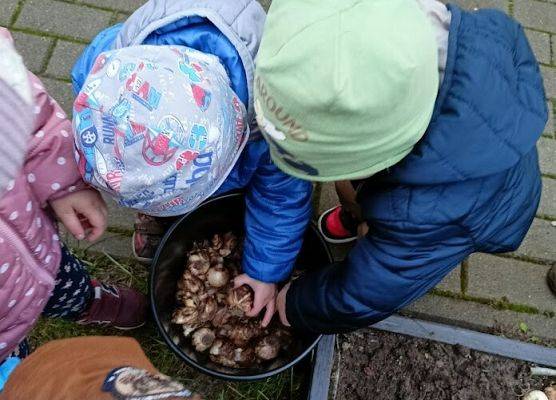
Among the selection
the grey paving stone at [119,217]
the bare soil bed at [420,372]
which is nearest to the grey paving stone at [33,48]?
the grey paving stone at [119,217]

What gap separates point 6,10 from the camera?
87.7 inches

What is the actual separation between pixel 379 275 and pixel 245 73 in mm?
520

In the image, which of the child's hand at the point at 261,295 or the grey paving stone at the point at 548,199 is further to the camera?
the grey paving stone at the point at 548,199

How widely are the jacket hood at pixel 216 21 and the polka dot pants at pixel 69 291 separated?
56 centimetres

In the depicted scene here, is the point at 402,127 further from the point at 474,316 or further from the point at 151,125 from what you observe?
the point at 474,316

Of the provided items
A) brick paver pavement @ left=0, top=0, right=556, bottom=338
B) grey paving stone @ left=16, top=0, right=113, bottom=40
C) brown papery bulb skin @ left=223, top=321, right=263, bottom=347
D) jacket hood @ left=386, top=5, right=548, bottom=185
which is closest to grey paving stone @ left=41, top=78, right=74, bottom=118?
brick paver pavement @ left=0, top=0, right=556, bottom=338

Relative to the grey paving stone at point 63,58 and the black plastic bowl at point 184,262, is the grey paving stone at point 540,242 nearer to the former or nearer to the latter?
the black plastic bowl at point 184,262

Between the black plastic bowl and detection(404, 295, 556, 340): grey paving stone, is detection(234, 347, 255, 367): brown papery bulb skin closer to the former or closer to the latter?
the black plastic bowl

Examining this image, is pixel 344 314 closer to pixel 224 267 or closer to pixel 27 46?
pixel 224 267

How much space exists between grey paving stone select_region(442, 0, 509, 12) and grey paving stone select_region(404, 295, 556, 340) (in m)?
1.27

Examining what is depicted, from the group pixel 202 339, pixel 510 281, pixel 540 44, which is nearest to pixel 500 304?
pixel 510 281

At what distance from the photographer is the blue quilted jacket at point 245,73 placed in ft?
3.93

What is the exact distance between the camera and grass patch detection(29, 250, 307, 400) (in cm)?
173

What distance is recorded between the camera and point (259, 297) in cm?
162
